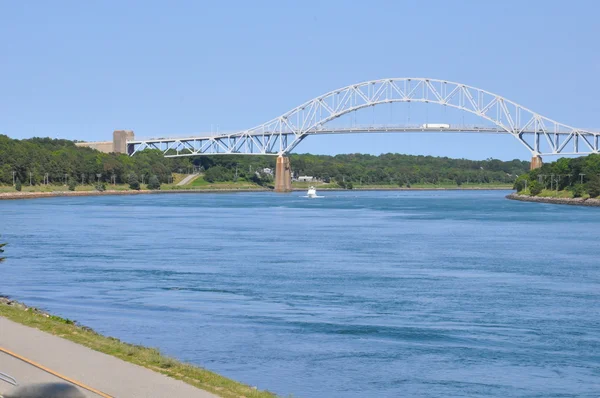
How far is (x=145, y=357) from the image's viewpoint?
14.4m

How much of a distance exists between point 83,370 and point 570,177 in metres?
118

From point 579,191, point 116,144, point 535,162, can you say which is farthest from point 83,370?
point 116,144

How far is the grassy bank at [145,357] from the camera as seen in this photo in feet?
41.7

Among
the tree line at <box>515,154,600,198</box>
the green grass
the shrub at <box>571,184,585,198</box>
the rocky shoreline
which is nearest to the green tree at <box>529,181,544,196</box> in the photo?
the tree line at <box>515,154,600,198</box>

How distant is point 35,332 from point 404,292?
14.4m

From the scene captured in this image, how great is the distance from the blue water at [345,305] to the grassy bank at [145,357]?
1.89m

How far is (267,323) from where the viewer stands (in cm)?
2205

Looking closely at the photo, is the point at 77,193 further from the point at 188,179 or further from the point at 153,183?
the point at 188,179

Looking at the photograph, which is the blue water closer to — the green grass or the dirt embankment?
the dirt embankment

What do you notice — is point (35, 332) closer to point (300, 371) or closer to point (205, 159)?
point (300, 371)

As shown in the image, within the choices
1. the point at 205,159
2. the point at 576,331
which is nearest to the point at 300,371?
the point at 576,331

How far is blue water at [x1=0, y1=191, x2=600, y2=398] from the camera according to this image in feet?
55.9

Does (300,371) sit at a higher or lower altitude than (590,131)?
lower

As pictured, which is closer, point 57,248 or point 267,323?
point 267,323
